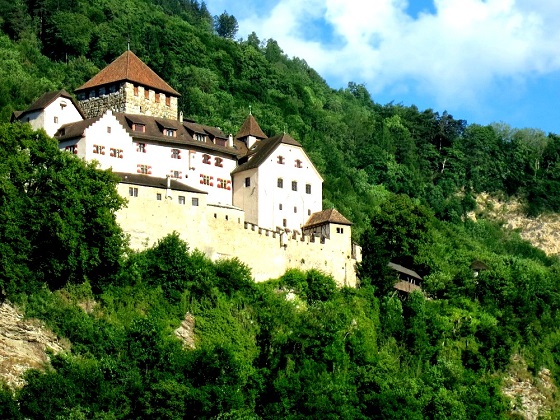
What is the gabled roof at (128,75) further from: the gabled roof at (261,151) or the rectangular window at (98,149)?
the rectangular window at (98,149)

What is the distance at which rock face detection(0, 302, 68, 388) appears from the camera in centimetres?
4862

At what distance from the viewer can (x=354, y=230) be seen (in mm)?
81875

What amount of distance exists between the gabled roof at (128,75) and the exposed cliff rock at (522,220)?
150 ft

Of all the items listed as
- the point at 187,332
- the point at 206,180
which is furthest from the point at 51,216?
the point at 206,180

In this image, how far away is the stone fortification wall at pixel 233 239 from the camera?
58000 millimetres

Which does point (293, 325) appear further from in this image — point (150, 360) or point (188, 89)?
point (188, 89)

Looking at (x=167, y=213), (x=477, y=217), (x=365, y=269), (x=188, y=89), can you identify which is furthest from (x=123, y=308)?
(x=477, y=217)

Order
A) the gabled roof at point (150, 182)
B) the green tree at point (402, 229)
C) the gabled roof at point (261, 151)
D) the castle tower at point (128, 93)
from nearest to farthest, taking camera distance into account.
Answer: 1. the gabled roof at point (150, 182)
2. the gabled roof at point (261, 151)
3. the castle tower at point (128, 93)
4. the green tree at point (402, 229)

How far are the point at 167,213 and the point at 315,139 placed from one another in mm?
46539

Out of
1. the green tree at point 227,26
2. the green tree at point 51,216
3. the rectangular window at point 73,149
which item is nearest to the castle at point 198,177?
the rectangular window at point 73,149

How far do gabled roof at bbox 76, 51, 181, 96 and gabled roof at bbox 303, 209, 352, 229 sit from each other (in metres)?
12.7

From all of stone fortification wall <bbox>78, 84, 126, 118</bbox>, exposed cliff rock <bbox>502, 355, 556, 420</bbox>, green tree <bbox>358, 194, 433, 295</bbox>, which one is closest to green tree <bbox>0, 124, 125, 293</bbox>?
stone fortification wall <bbox>78, 84, 126, 118</bbox>

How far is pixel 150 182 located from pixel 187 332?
28.9 feet

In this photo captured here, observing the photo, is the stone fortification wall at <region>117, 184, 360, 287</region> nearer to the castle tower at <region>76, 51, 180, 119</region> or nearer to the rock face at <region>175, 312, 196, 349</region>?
the rock face at <region>175, 312, 196, 349</region>
